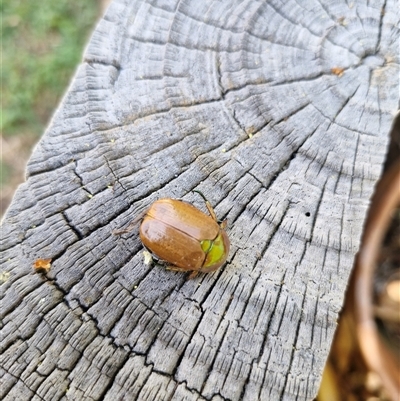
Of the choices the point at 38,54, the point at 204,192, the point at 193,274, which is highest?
the point at 204,192

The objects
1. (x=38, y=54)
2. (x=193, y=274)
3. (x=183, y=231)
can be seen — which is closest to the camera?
(x=193, y=274)

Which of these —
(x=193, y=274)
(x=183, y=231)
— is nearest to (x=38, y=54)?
(x=183, y=231)

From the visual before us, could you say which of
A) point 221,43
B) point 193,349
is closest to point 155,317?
point 193,349

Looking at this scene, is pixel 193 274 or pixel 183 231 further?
pixel 183 231

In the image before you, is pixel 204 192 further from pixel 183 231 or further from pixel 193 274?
pixel 193 274

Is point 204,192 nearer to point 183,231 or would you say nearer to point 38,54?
point 183,231

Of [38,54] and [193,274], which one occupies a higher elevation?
[193,274]

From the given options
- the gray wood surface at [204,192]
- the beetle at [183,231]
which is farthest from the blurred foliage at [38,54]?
the beetle at [183,231]

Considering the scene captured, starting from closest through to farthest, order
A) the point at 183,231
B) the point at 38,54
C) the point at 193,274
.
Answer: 1. the point at 193,274
2. the point at 183,231
3. the point at 38,54
